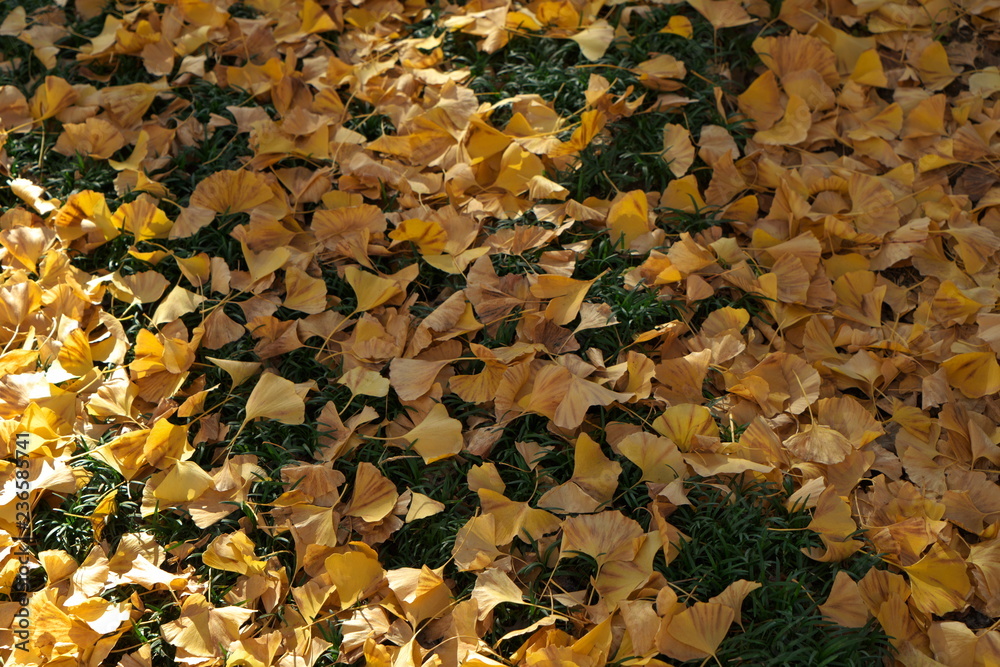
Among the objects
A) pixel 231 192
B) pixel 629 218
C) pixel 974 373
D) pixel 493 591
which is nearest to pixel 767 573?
pixel 493 591

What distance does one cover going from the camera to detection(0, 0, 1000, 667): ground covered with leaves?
1148mm

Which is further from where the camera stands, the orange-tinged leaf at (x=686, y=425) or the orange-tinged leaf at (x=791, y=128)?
the orange-tinged leaf at (x=791, y=128)

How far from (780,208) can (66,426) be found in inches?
51.0

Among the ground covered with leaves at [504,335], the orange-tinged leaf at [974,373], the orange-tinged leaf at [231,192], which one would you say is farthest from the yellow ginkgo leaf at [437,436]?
the orange-tinged leaf at [974,373]

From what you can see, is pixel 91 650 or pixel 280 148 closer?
pixel 91 650

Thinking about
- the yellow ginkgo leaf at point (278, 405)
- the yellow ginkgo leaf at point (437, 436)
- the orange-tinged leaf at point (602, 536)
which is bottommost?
the orange-tinged leaf at point (602, 536)

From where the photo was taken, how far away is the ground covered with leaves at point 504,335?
1148mm

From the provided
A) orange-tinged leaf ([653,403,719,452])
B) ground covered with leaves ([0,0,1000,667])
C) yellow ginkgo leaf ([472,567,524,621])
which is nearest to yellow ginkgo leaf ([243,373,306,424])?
ground covered with leaves ([0,0,1000,667])

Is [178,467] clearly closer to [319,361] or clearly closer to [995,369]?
[319,361]

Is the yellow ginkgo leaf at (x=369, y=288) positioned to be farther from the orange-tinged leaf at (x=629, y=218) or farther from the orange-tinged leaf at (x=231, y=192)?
the orange-tinged leaf at (x=629, y=218)

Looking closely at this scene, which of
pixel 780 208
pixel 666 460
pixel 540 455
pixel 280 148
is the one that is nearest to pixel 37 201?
pixel 280 148

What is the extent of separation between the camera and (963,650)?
3.54 ft

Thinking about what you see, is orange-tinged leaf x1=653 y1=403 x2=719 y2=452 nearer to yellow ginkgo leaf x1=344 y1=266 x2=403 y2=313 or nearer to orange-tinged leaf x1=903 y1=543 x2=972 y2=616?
orange-tinged leaf x1=903 y1=543 x2=972 y2=616

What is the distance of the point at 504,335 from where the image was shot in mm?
1391
